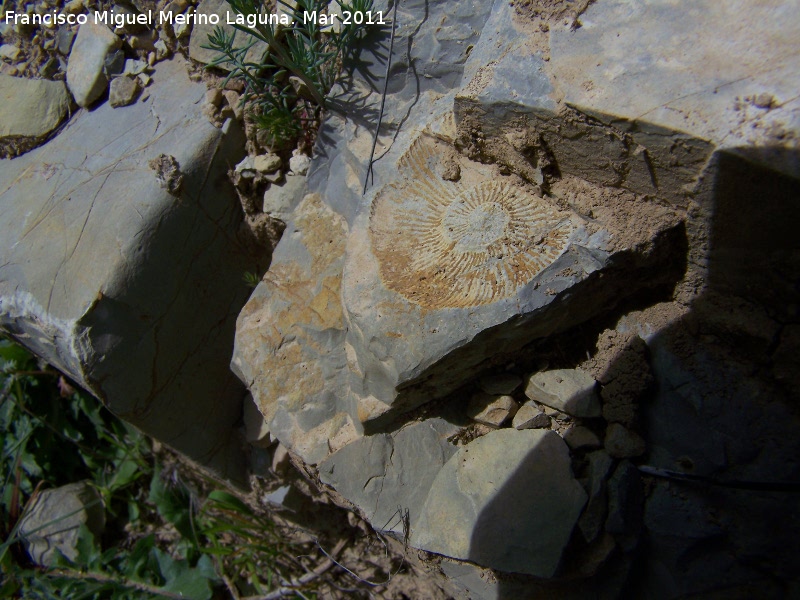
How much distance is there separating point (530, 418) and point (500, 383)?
14 cm

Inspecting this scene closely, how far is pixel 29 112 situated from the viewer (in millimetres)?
2754

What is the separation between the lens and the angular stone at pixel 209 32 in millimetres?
2404

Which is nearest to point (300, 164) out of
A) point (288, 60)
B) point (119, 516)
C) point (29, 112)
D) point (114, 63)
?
point (288, 60)

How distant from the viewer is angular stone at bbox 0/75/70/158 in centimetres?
274

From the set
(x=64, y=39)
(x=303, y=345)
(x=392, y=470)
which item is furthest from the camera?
(x=64, y=39)

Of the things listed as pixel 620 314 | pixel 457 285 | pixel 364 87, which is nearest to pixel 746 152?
pixel 620 314

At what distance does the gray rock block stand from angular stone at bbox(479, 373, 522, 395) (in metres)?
1.28

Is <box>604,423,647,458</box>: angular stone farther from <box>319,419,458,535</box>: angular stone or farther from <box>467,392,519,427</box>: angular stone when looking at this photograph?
<box>319,419,458,535</box>: angular stone

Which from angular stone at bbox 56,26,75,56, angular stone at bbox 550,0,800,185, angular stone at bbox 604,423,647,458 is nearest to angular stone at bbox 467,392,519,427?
angular stone at bbox 604,423,647,458

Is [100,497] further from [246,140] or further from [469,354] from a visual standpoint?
[469,354]

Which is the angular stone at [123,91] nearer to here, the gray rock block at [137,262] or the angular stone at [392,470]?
the gray rock block at [137,262]

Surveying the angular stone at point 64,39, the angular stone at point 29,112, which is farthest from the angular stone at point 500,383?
the angular stone at point 64,39

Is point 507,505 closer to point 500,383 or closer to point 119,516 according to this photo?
point 500,383

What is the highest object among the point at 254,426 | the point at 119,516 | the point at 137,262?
the point at 137,262
